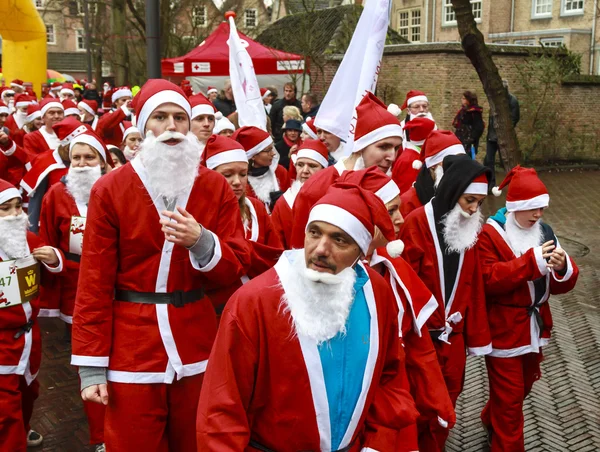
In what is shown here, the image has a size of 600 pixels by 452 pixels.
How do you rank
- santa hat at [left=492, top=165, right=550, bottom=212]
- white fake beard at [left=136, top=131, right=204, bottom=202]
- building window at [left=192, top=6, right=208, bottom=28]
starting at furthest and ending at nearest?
building window at [left=192, top=6, right=208, bottom=28] < santa hat at [left=492, top=165, right=550, bottom=212] < white fake beard at [left=136, top=131, right=204, bottom=202]

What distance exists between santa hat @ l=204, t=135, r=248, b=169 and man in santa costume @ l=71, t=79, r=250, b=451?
1207mm

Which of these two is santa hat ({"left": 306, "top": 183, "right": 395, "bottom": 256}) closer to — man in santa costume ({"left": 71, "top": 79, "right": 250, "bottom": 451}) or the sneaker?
man in santa costume ({"left": 71, "top": 79, "right": 250, "bottom": 451})

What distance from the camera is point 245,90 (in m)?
8.05

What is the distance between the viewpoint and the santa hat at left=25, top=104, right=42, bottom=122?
40.6 feet

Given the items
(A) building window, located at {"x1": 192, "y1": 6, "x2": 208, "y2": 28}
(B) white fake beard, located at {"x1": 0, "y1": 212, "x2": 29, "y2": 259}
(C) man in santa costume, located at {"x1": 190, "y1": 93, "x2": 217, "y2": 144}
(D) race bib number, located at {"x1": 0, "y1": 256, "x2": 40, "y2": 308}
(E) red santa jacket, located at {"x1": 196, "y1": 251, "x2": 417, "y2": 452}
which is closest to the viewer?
(E) red santa jacket, located at {"x1": 196, "y1": 251, "x2": 417, "y2": 452}

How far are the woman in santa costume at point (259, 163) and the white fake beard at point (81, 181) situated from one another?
45.0 inches

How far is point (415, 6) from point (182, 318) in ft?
125

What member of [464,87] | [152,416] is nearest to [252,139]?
[152,416]

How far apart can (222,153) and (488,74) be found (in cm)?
598

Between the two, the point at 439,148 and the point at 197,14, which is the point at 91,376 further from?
the point at 197,14

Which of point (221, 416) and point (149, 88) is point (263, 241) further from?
point (221, 416)

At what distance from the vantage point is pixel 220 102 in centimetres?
1394

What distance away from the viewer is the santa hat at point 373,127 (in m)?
4.74

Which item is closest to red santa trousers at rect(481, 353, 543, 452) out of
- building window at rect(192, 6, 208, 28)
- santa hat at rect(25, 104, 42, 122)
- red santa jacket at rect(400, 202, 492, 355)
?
red santa jacket at rect(400, 202, 492, 355)
